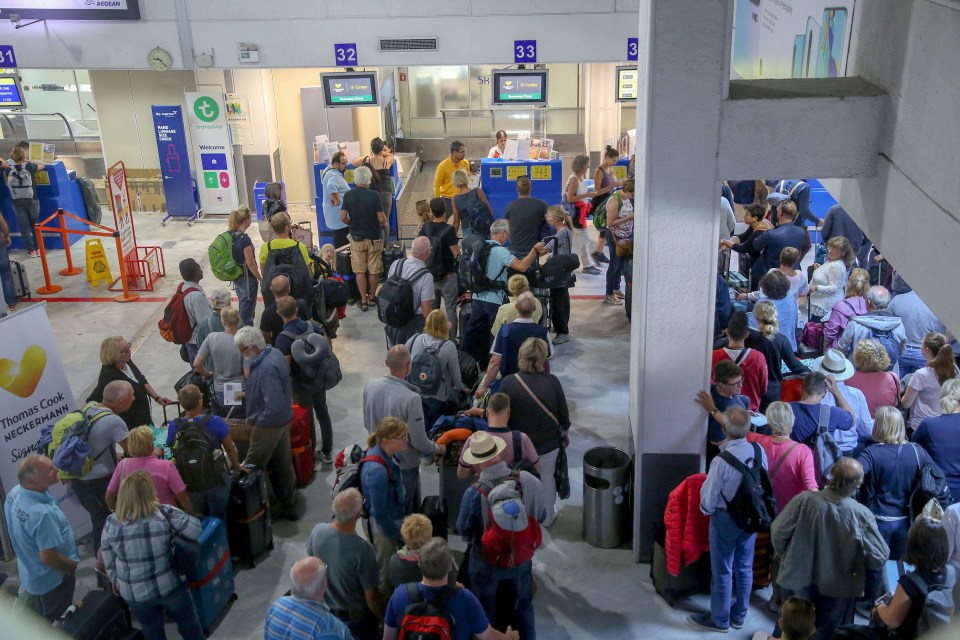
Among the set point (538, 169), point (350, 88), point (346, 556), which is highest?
point (350, 88)

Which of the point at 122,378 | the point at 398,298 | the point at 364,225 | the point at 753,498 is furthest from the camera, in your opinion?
the point at 364,225

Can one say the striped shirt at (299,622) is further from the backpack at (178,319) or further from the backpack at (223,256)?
the backpack at (223,256)

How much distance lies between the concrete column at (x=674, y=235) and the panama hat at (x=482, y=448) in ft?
3.72

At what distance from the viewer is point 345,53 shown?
11.8 metres

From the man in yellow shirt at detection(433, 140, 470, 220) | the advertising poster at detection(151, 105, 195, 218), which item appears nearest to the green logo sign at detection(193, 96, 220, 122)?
the advertising poster at detection(151, 105, 195, 218)

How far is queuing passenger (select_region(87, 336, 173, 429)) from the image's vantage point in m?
6.45

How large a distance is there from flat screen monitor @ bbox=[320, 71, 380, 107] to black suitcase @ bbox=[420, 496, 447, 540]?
7.38 meters

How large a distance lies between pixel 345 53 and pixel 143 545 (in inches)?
326

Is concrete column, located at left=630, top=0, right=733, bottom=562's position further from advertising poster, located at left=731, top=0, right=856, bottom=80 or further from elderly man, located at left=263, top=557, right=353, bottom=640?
elderly man, located at left=263, top=557, right=353, bottom=640

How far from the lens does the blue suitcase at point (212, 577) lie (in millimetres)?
5641

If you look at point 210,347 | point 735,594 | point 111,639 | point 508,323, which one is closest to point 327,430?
point 210,347

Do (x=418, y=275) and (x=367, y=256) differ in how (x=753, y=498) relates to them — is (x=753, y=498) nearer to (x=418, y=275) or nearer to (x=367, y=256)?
(x=418, y=275)

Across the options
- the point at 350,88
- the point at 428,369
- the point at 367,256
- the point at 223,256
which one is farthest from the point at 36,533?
the point at 350,88

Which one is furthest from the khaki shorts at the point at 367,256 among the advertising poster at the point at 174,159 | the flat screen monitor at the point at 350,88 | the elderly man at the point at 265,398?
the advertising poster at the point at 174,159
